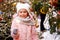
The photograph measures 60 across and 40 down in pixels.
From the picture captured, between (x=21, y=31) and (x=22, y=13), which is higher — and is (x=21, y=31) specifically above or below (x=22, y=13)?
below

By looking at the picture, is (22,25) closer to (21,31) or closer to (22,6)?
(21,31)

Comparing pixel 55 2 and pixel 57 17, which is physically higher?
pixel 55 2

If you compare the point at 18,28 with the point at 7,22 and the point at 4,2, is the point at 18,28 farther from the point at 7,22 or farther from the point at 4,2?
the point at 4,2

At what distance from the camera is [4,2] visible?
103cm

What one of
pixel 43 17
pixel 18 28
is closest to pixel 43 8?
pixel 43 17

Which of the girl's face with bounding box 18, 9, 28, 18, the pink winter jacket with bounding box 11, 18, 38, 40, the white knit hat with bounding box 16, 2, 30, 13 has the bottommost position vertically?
the pink winter jacket with bounding box 11, 18, 38, 40

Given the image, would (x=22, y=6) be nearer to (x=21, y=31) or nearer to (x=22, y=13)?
(x=22, y=13)

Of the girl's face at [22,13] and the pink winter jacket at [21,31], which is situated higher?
the girl's face at [22,13]

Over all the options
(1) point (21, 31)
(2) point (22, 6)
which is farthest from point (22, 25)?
(2) point (22, 6)

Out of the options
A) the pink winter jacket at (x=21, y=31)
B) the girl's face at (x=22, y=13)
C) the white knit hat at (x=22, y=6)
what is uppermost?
the white knit hat at (x=22, y=6)

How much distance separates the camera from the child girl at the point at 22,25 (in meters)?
1.02

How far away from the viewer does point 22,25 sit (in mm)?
1021

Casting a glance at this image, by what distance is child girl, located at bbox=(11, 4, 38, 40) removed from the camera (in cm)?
102

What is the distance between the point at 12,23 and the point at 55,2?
380 mm
